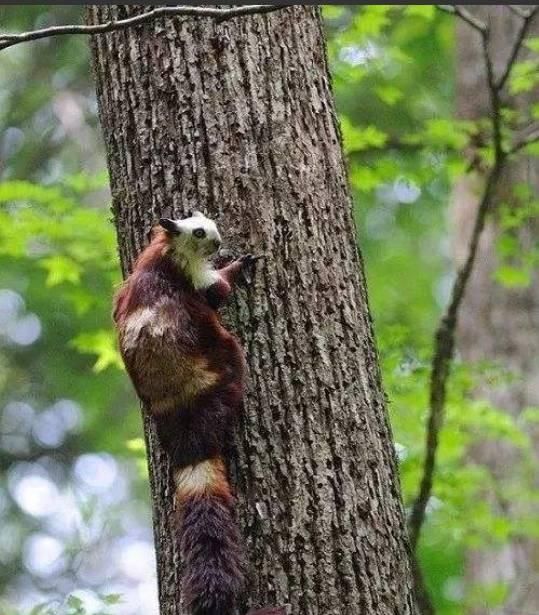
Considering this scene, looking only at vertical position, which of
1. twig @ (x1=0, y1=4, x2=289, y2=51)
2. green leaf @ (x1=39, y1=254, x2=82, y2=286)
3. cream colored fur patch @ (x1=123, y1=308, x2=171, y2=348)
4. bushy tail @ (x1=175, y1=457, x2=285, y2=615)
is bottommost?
bushy tail @ (x1=175, y1=457, x2=285, y2=615)

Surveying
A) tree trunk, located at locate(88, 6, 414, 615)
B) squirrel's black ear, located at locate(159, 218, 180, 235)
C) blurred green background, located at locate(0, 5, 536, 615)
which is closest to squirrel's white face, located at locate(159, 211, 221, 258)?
squirrel's black ear, located at locate(159, 218, 180, 235)

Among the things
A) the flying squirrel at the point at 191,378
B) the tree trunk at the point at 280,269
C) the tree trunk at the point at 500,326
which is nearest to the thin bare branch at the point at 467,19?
the tree trunk at the point at 280,269

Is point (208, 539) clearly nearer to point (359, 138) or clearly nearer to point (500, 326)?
point (359, 138)

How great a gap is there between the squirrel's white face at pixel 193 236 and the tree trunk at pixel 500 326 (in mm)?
4095

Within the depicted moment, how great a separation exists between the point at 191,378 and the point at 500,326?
5.21 meters

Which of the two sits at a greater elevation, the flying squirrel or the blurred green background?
the blurred green background

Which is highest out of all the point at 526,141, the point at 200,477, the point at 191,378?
the point at 526,141

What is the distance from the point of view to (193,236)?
2754mm

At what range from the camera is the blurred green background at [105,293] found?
5.19m

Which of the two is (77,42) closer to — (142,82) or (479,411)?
(479,411)

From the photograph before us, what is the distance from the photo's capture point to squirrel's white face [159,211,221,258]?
2.75 meters

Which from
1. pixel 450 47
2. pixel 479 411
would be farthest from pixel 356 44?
pixel 450 47

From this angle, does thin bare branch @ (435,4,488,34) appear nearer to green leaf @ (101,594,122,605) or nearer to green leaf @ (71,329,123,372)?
green leaf @ (71,329,123,372)

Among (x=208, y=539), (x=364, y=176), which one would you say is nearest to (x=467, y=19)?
(x=364, y=176)
